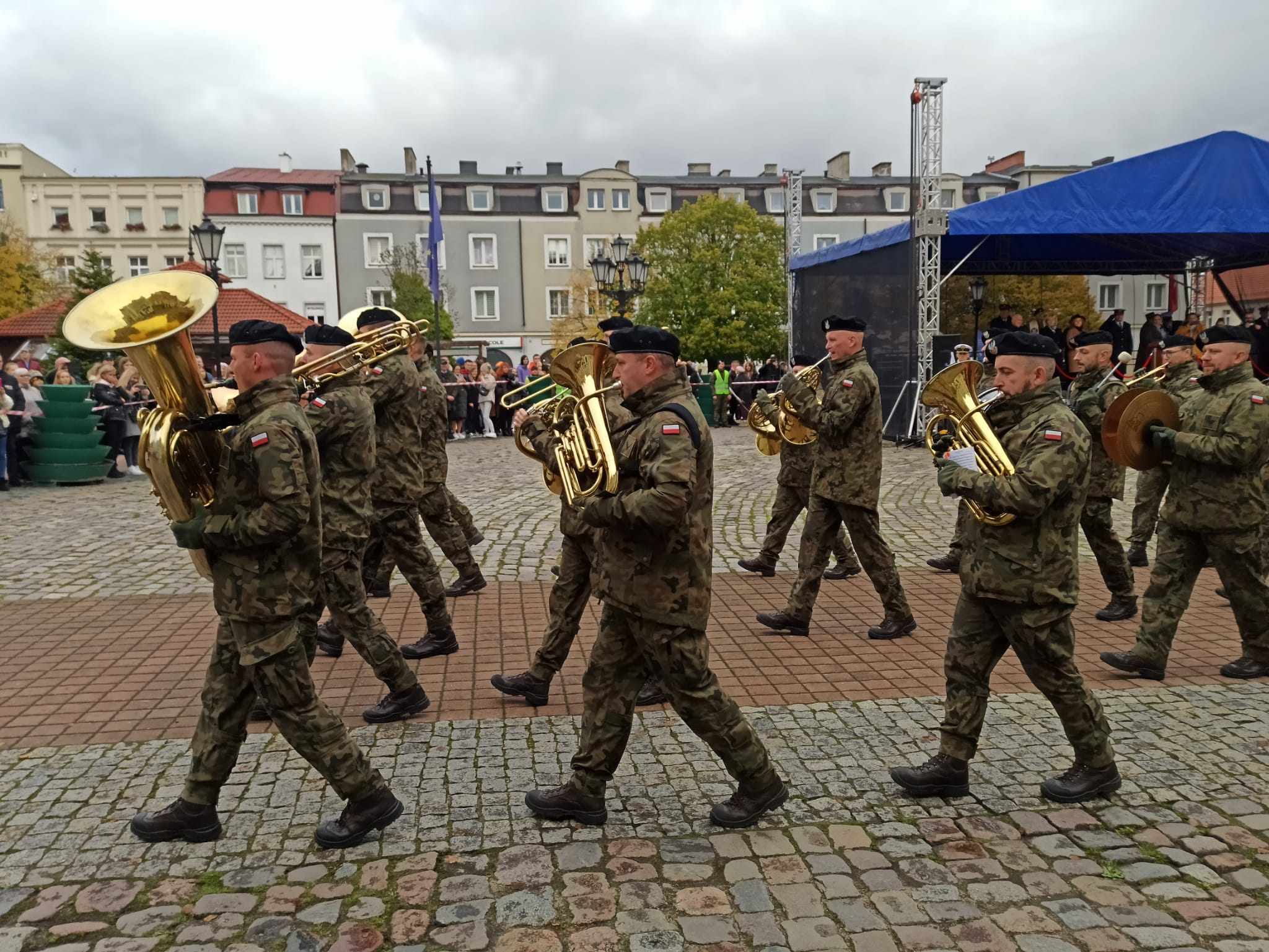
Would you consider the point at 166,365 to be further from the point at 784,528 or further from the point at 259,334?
the point at 784,528

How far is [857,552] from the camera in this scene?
263 inches

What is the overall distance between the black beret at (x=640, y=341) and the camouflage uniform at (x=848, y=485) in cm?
304

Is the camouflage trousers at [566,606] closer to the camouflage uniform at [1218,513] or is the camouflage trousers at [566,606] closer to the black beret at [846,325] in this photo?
the black beret at [846,325]

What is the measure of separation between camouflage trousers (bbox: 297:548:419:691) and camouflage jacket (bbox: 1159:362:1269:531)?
450 centimetres

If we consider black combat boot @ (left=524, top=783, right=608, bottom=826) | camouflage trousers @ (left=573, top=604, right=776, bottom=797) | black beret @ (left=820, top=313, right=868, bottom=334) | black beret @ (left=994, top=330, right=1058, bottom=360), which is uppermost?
black beret @ (left=820, top=313, right=868, bottom=334)

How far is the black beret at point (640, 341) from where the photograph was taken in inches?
151

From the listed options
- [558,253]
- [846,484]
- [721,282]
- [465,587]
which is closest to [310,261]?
[558,253]

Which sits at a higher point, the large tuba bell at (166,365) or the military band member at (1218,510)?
the large tuba bell at (166,365)

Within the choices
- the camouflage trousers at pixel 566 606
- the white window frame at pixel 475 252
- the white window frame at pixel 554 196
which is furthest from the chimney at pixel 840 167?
the camouflage trousers at pixel 566 606

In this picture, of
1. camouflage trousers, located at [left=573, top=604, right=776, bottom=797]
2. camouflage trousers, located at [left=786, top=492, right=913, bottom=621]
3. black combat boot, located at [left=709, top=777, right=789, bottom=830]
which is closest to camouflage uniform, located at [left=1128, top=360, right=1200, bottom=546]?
camouflage trousers, located at [left=786, top=492, right=913, bottom=621]

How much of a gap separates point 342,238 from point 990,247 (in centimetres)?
3810

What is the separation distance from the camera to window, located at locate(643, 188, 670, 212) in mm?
53375

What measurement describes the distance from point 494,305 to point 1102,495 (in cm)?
4712

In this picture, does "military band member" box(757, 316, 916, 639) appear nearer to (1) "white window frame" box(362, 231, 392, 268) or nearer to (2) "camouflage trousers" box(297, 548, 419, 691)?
(2) "camouflage trousers" box(297, 548, 419, 691)
